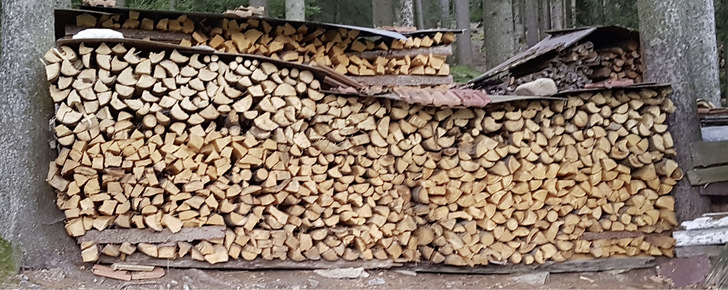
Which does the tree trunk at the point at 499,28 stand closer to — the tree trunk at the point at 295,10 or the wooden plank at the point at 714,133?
the tree trunk at the point at 295,10

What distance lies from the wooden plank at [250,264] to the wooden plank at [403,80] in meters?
2.21

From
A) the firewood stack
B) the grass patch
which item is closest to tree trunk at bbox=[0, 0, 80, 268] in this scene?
the firewood stack

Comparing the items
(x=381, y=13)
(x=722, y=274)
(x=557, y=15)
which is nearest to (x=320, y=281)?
(x=722, y=274)

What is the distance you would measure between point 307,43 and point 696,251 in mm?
4586

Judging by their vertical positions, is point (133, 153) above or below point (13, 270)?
above

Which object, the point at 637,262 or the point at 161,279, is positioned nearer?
the point at 161,279

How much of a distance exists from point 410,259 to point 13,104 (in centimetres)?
376

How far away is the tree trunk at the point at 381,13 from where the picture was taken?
14062 mm

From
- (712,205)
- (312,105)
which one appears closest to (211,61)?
(312,105)

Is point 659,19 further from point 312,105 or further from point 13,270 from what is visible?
point 13,270

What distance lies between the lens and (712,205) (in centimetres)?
617

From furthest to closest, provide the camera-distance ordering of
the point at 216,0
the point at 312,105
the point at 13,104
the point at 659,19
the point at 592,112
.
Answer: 1. the point at 216,0
2. the point at 659,19
3. the point at 592,112
4. the point at 312,105
5. the point at 13,104

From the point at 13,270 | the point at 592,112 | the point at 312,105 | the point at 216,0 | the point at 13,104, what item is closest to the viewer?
the point at 13,270

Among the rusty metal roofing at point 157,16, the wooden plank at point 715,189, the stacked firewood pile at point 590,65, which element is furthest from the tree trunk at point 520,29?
the rusty metal roofing at point 157,16
